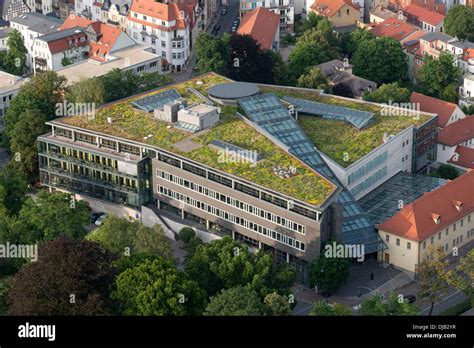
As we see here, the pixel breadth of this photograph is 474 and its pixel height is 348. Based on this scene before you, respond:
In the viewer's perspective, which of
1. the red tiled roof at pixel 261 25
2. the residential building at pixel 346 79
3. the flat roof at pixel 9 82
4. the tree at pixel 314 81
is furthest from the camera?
the red tiled roof at pixel 261 25

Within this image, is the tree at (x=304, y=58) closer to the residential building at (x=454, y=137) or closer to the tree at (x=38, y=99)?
the residential building at (x=454, y=137)

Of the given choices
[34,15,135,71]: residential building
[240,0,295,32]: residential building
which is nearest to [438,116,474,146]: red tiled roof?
[34,15,135,71]: residential building

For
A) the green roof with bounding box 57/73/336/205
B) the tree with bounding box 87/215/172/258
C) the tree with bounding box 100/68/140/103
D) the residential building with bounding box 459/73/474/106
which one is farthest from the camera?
the residential building with bounding box 459/73/474/106

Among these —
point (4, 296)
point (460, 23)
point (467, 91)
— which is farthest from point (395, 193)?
point (460, 23)

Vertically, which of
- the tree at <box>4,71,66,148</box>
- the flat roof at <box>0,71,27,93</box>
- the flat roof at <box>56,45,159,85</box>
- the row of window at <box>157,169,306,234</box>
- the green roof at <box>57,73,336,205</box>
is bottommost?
the flat roof at <box>0,71,27,93</box>

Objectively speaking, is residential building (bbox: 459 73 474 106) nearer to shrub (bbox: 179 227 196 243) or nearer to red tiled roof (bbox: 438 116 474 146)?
red tiled roof (bbox: 438 116 474 146)

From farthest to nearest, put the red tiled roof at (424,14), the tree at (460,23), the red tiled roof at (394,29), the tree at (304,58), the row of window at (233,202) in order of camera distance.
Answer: the red tiled roof at (424,14) → the tree at (460,23) → the red tiled roof at (394,29) → the tree at (304,58) → the row of window at (233,202)

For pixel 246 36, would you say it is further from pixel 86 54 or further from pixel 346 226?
pixel 346 226

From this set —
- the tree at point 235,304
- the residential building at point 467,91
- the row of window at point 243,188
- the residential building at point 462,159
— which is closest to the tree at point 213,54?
the residential building at point 467,91
